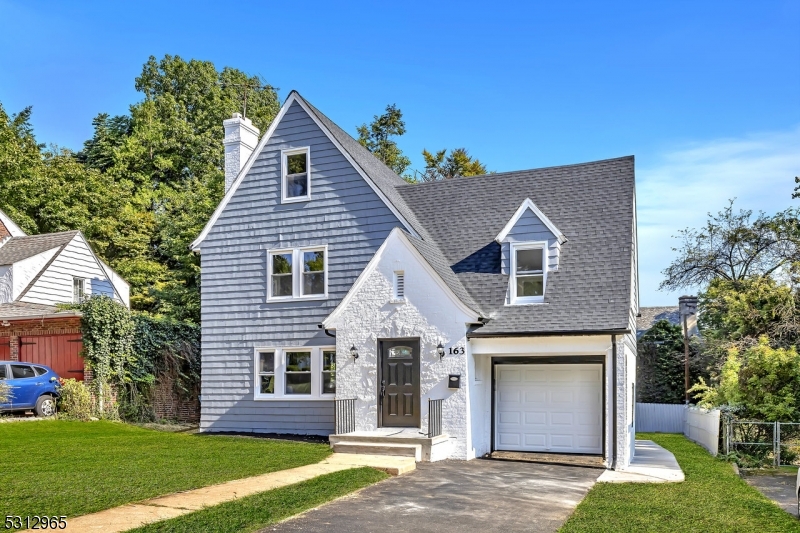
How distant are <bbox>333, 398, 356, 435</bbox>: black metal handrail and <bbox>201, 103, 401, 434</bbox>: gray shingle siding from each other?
208cm

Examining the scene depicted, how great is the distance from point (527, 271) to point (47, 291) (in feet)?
62.6

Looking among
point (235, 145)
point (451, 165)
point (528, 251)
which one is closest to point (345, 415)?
point (528, 251)

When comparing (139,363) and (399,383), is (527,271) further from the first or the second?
(139,363)

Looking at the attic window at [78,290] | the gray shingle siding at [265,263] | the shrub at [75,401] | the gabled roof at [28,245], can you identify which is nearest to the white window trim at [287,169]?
the gray shingle siding at [265,263]

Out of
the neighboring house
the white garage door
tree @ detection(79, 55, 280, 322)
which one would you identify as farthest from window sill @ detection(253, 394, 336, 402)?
the neighboring house

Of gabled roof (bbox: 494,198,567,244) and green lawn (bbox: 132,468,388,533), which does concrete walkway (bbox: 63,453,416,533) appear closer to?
green lawn (bbox: 132,468,388,533)

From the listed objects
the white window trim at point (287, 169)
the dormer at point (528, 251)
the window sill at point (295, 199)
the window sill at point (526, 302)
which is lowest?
the window sill at point (526, 302)

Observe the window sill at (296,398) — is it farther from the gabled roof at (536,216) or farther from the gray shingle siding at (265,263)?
→ the gabled roof at (536,216)

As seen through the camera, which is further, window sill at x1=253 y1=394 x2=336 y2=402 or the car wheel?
the car wheel

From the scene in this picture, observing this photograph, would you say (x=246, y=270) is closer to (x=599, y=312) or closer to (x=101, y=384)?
(x=101, y=384)

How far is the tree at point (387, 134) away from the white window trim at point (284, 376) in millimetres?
21720

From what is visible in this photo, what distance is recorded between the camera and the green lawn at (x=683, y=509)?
8625 mm

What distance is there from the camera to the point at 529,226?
52.9ft

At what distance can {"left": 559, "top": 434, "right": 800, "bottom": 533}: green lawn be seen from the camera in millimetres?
8625
